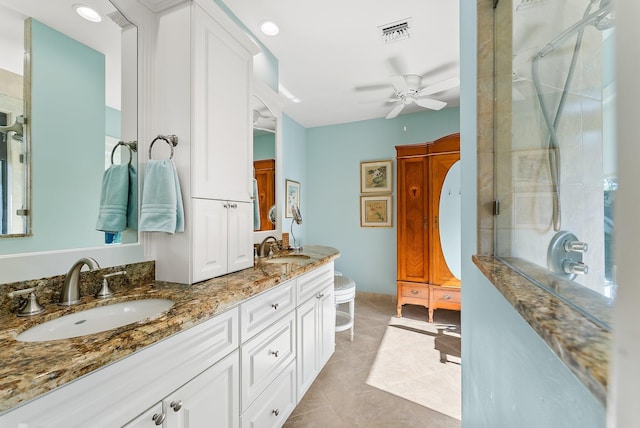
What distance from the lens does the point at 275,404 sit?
1.44m

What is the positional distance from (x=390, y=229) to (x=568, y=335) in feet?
11.7

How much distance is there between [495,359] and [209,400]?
103cm

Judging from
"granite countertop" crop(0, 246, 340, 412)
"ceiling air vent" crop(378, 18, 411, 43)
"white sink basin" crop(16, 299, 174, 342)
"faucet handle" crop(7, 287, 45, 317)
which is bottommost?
"white sink basin" crop(16, 299, 174, 342)

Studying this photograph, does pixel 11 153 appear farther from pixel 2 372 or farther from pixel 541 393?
pixel 541 393

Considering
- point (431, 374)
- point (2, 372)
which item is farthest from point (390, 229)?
point (2, 372)

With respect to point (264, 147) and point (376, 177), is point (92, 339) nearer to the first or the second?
point (264, 147)

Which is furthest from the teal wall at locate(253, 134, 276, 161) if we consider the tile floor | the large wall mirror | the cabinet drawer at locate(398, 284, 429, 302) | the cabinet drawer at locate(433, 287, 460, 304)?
the cabinet drawer at locate(433, 287, 460, 304)

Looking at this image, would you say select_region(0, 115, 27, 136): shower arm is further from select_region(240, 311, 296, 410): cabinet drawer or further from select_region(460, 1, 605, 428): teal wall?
select_region(460, 1, 605, 428): teal wall

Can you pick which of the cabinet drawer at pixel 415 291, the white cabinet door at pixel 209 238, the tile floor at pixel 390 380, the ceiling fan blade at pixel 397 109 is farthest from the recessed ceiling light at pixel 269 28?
the cabinet drawer at pixel 415 291

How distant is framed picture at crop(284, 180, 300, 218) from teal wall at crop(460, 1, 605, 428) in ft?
8.21

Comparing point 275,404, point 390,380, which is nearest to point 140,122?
point 275,404

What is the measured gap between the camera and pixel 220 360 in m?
1.05

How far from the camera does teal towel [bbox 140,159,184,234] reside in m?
1.21

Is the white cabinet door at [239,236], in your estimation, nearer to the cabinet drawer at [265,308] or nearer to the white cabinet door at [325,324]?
the cabinet drawer at [265,308]
